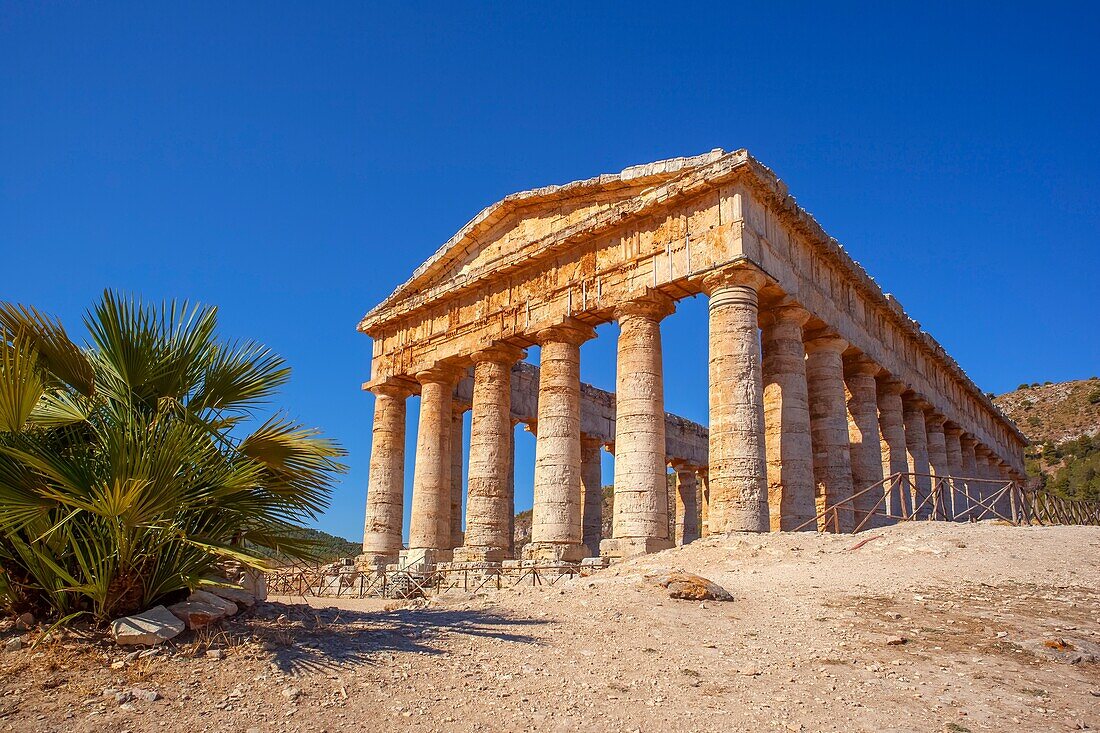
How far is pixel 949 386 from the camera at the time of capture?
96.6 ft

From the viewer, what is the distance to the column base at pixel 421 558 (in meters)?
21.6

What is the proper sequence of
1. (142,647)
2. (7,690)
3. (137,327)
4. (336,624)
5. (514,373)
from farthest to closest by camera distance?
(514,373)
(336,624)
(137,327)
(142,647)
(7,690)

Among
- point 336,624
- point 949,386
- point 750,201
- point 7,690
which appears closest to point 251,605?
point 336,624

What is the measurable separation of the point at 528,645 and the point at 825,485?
13.7 metres

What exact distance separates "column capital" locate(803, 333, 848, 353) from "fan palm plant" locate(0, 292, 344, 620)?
1511 centimetres

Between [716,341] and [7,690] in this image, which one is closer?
[7,690]

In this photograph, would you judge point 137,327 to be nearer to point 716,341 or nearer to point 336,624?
point 336,624

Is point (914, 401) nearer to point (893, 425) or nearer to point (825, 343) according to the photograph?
point (893, 425)

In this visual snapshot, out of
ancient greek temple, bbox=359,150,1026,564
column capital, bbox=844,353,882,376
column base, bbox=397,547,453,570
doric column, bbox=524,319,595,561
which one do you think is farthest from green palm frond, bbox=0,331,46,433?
column capital, bbox=844,353,882,376

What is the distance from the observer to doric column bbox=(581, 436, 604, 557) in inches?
1121

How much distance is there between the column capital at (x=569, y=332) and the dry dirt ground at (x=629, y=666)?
31.9 ft

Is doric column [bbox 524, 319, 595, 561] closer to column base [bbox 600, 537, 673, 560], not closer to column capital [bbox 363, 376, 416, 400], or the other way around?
column base [bbox 600, 537, 673, 560]

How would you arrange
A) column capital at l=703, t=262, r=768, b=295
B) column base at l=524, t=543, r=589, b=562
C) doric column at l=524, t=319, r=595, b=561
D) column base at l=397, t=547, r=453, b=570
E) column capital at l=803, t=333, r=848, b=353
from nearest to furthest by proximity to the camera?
column capital at l=703, t=262, r=768, b=295, column base at l=524, t=543, r=589, b=562, doric column at l=524, t=319, r=595, b=561, column capital at l=803, t=333, r=848, b=353, column base at l=397, t=547, r=453, b=570

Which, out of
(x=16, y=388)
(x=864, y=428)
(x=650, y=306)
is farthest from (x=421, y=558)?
(x=16, y=388)
